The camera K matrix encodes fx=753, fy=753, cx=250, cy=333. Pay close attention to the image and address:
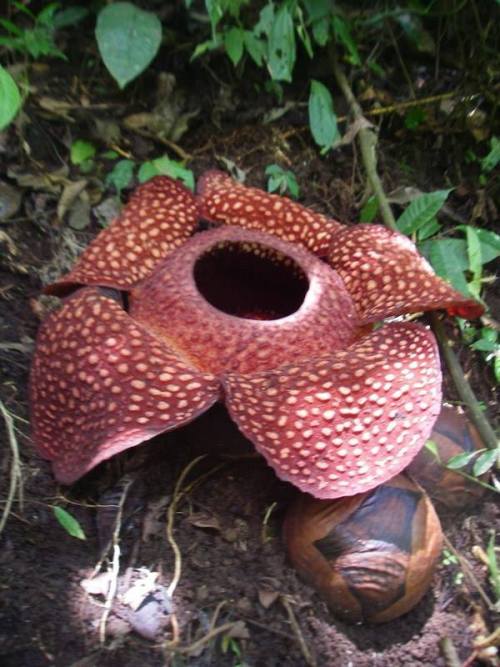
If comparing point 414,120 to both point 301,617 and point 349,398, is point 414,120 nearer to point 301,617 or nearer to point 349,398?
point 349,398

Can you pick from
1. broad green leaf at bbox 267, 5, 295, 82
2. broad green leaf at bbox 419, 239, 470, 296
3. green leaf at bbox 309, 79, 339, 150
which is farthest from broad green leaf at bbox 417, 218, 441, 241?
broad green leaf at bbox 267, 5, 295, 82

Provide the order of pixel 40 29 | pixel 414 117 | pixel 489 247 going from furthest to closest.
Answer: pixel 414 117
pixel 489 247
pixel 40 29

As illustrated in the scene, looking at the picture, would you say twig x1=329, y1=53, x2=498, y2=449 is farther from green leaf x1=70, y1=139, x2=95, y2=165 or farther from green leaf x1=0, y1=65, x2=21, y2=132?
green leaf x1=0, y1=65, x2=21, y2=132

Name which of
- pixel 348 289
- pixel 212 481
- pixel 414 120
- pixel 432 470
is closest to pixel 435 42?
pixel 414 120

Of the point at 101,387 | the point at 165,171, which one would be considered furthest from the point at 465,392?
the point at 165,171

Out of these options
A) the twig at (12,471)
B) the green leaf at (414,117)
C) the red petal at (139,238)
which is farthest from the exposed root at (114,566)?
the green leaf at (414,117)

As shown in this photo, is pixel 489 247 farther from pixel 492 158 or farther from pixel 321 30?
pixel 321 30
